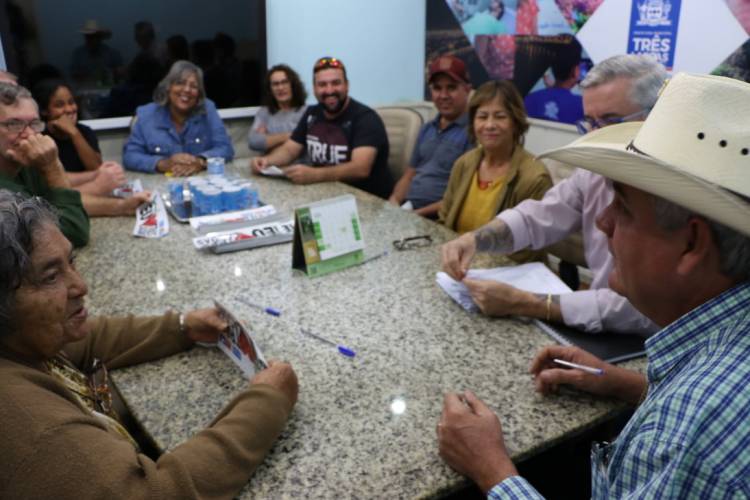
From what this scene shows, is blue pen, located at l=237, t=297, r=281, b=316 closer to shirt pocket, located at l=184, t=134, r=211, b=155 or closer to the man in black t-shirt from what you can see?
the man in black t-shirt

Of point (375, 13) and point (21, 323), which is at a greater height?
point (375, 13)

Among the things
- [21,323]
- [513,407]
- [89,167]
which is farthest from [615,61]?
[89,167]

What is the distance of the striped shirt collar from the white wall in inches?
152

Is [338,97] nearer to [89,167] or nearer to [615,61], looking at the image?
[89,167]

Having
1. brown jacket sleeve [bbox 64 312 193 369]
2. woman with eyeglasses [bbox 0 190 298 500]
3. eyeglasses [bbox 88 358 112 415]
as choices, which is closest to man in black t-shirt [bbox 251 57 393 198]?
brown jacket sleeve [bbox 64 312 193 369]

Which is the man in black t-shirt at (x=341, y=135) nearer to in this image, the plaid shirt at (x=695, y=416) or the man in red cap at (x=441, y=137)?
the man in red cap at (x=441, y=137)

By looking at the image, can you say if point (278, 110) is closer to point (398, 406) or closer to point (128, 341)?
point (128, 341)

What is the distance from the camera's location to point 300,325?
1.34 meters

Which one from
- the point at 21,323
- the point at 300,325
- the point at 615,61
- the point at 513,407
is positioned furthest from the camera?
the point at 615,61

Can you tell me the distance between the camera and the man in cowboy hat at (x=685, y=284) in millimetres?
594

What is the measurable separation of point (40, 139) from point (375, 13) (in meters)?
3.14

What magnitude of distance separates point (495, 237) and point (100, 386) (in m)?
1.14

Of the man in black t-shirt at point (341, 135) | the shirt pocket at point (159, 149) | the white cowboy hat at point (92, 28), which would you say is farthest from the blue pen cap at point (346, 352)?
the white cowboy hat at point (92, 28)

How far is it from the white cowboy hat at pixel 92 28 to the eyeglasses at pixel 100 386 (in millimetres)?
3151
